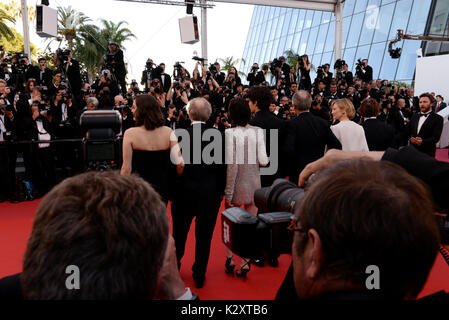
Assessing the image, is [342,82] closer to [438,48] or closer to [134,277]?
[438,48]

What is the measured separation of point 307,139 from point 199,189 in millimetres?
1165

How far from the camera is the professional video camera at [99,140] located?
2881 mm

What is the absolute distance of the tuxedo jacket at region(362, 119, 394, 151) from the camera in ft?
12.0

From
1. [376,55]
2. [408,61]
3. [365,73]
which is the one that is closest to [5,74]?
[365,73]

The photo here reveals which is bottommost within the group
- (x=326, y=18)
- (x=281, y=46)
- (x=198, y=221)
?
(x=198, y=221)

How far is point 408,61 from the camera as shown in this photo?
54.3 feet

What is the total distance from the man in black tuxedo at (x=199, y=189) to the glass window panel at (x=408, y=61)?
1650cm

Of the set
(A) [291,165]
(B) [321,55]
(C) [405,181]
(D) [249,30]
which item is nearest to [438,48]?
(B) [321,55]

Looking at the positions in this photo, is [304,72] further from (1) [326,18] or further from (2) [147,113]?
(1) [326,18]

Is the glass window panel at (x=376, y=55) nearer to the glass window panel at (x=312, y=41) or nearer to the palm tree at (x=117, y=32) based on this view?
the glass window panel at (x=312, y=41)

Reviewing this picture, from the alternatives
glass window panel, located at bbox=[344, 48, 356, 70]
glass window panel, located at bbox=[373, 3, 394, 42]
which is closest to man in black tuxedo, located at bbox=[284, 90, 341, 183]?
glass window panel, located at bbox=[373, 3, 394, 42]

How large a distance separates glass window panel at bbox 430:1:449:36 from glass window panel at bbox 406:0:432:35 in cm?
38

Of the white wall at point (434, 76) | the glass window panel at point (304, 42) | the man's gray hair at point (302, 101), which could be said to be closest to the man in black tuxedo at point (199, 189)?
the man's gray hair at point (302, 101)

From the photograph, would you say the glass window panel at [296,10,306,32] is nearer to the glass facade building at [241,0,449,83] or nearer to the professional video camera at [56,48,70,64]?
the glass facade building at [241,0,449,83]
